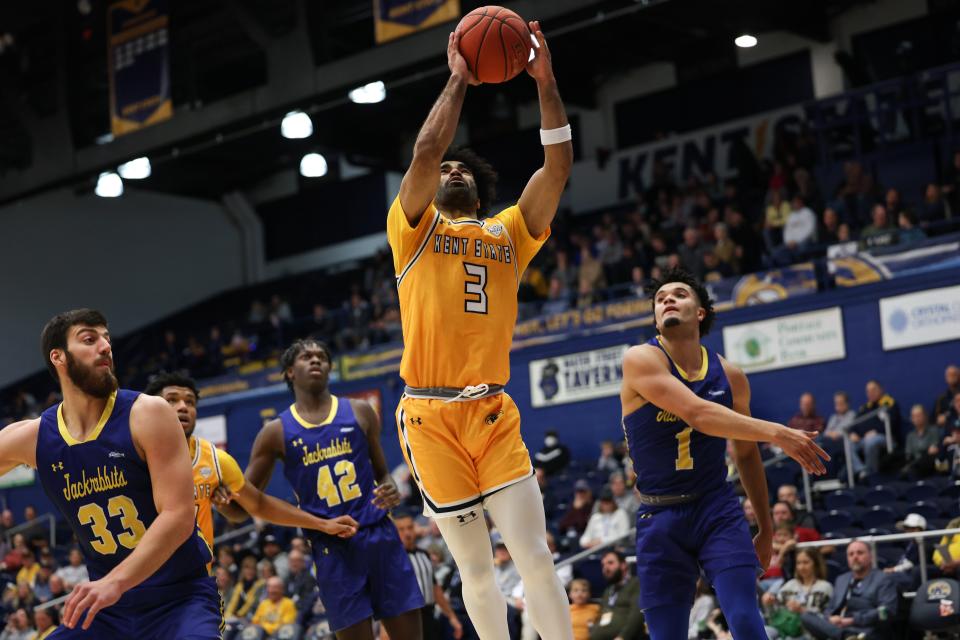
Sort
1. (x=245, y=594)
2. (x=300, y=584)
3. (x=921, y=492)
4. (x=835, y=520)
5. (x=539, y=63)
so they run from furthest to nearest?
1. (x=245, y=594)
2. (x=300, y=584)
3. (x=921, y=492)
4. (x=835, y=520)
5. (x=539, y=63)

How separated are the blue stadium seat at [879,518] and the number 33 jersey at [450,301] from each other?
27.0 feet

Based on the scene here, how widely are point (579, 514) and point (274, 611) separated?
3788 mm

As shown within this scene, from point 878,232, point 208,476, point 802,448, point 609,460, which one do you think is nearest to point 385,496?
point 208,476

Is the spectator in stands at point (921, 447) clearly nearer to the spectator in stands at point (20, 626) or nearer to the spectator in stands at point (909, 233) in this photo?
the spectator in stands at point (909, 233)

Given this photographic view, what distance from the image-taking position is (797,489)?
560 inches

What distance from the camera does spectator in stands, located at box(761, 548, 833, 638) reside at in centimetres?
1044

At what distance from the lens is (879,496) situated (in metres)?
13.1

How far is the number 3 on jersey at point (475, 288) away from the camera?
5.39 m

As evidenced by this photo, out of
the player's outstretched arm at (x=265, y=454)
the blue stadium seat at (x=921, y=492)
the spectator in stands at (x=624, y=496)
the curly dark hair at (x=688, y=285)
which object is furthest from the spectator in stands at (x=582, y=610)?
the curly dark hair at (x=688, y=285)

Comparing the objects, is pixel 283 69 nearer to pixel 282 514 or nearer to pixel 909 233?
pixel 909 233

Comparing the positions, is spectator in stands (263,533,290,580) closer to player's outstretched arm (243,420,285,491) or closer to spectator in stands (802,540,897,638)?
spectator in stands (802,540,897,638)

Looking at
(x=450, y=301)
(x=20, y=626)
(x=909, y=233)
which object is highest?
(x=909, y=233)

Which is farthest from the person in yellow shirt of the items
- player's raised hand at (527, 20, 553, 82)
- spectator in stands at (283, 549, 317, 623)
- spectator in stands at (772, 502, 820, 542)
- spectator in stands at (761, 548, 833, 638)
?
player's raised hand at (527, 20, 553, 82)

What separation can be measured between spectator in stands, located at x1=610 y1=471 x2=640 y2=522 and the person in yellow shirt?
3.98 m
